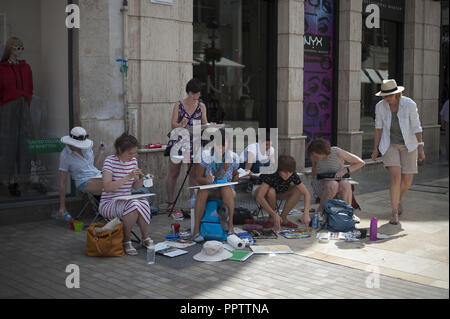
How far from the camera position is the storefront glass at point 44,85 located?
832 centimetres

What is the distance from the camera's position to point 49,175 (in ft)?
28.0

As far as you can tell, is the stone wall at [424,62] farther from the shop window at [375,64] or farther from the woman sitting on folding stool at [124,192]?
the woman sitting on folding stool at [124,192]

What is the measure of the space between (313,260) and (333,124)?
663 cm

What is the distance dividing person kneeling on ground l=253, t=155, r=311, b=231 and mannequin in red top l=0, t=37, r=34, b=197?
132 inches

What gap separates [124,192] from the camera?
6.53m

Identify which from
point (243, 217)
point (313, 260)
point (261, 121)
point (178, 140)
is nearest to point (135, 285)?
point (313, 260)

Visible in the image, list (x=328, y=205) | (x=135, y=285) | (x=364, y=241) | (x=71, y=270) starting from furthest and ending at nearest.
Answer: (x=328, y=205) → (x=364, y=241) → (x=71, y=270) → (x=135, y=285)

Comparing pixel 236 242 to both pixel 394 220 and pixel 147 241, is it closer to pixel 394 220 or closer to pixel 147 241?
pixel 147 241

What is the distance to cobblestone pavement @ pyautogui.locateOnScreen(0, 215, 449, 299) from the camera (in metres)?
5.02

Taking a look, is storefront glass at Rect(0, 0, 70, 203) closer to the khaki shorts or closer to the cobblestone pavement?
the cobblestone pavement

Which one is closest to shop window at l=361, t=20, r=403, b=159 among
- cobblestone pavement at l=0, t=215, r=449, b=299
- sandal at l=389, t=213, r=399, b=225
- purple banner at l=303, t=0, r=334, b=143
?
purple banner at l=303, t=0, r=334, b=143

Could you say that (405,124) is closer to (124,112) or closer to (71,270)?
(124,112)

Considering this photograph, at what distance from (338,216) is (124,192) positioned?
2692 millimetres

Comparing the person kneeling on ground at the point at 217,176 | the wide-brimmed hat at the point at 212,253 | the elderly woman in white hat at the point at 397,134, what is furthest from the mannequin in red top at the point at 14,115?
the elderly woman in white hat at the point at 397,134
